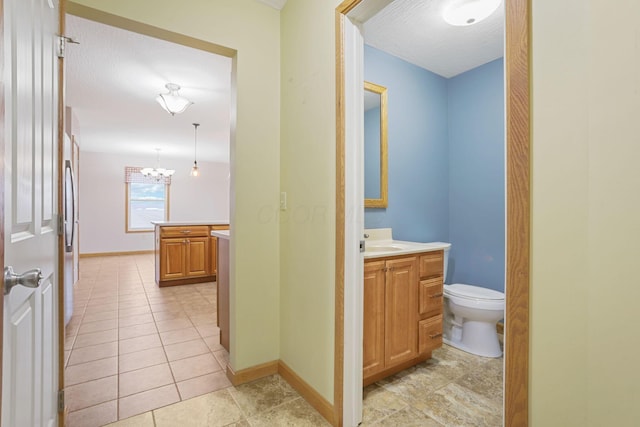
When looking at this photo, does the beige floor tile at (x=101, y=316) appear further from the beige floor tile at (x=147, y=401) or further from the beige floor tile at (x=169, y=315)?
the beige floor tile at (x=147, y=401)

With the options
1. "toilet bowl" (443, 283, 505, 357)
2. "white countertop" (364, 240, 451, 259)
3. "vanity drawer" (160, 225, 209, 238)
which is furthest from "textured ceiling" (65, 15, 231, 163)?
"toilet bowl" (443, 283, 505, 357)

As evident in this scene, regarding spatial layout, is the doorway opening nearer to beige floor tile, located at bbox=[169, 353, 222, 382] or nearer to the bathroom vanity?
beige floor tile, located at bbox=[169, 353, 222, 382]

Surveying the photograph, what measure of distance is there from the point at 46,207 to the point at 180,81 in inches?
105

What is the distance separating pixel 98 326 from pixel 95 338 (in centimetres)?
33

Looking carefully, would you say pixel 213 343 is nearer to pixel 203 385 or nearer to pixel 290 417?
pixel 203 385

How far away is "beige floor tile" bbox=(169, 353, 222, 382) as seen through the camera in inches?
Result: 79.8

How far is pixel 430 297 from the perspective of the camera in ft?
6.91

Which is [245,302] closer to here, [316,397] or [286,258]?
[286,258]

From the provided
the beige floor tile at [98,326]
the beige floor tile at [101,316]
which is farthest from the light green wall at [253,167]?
the beige floor tile at [101,316]

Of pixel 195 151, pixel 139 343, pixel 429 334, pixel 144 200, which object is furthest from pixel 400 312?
pixel 144 200

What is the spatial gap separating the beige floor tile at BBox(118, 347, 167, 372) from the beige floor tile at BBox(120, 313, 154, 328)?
0.76 metres

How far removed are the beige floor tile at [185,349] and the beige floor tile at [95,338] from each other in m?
0.60

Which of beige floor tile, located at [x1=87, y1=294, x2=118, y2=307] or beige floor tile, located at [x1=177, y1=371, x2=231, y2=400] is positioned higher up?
beige floor tile, located at [x1=87, y1=294, x2=118, y2=307]

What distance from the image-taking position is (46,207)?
117 centimetres
